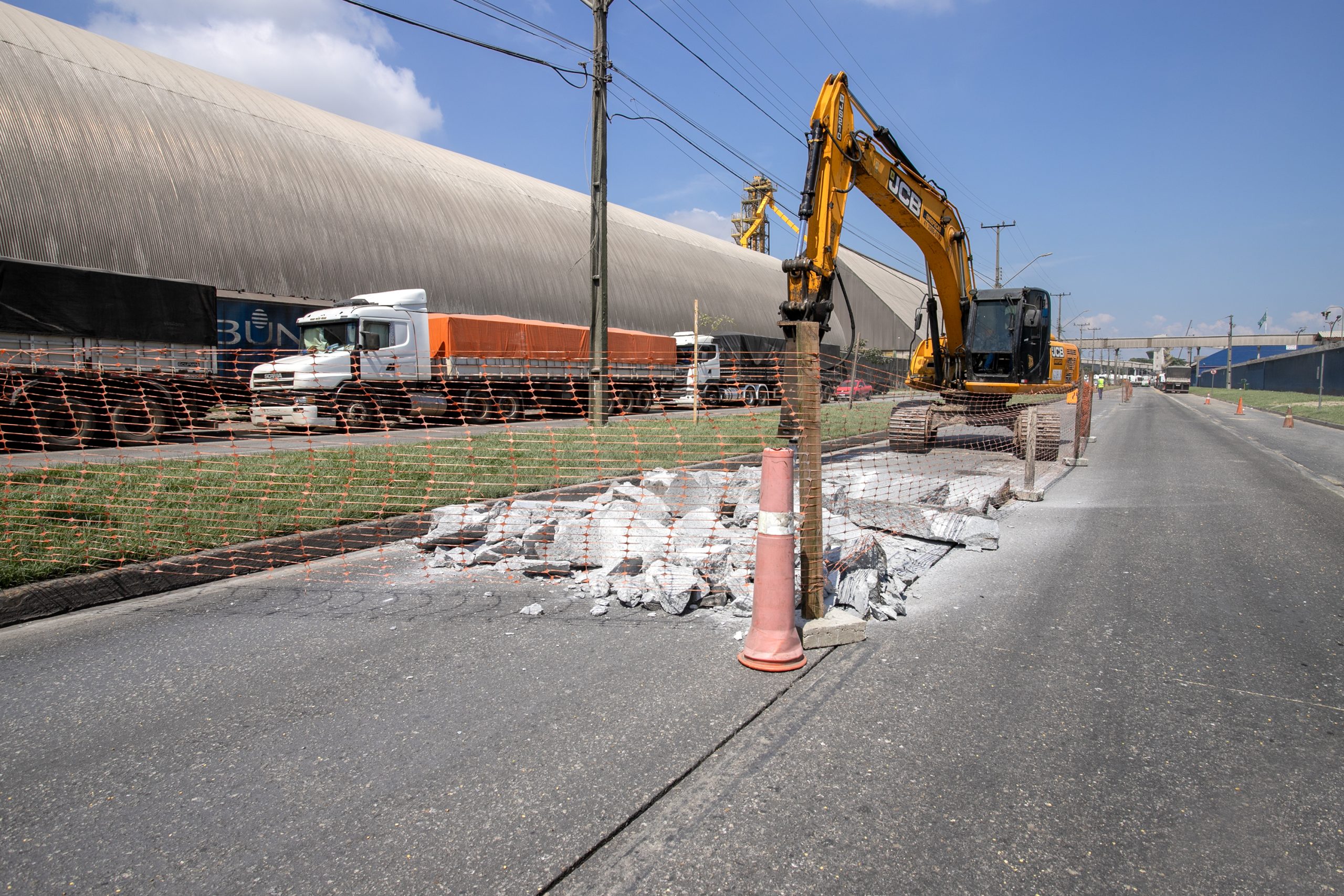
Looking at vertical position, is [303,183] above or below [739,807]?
above

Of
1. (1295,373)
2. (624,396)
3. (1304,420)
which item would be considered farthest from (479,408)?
(1295,373)

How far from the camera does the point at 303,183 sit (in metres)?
26.2

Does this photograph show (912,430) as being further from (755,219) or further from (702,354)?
(755,219)

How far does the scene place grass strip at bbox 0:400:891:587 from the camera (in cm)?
600

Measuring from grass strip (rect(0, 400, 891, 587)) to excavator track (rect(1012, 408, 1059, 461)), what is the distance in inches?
189

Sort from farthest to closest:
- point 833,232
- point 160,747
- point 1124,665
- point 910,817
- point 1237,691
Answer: point 833,232, point 1124,665, point 1237,691, point 160,747, point 910,817

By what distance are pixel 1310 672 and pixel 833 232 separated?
7.72m

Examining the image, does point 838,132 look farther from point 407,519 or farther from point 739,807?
point 739,807

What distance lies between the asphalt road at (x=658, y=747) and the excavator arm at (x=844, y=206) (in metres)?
4.21

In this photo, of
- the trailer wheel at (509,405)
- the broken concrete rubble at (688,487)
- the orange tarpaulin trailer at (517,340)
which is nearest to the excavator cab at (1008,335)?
the orange tarpaulin trailer at (517,340)

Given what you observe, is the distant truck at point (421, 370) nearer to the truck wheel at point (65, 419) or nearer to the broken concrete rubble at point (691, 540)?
the truck wheel at point (65, 419)

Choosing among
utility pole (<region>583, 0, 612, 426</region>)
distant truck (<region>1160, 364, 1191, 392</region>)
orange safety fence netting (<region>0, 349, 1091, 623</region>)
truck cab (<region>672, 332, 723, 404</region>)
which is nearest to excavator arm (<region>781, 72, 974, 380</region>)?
orange safety fence netting (<region>0, 349, 1091, 623</region>)

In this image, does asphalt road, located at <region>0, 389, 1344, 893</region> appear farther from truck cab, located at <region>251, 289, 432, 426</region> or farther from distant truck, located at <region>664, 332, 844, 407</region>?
distant truck, located at <region>664, 332, 844, 407</region>

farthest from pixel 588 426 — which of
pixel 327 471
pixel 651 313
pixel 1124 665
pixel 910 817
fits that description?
pixel 651 313
